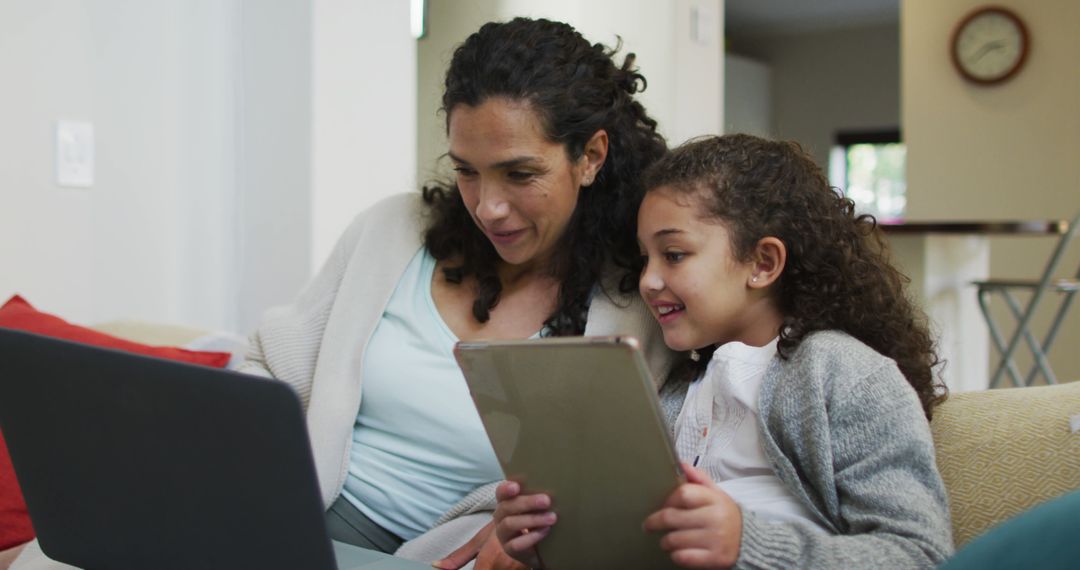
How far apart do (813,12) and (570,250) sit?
7.27m

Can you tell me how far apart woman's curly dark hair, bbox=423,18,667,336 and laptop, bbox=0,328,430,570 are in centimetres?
56

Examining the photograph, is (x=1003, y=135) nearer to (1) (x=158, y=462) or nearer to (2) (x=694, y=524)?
(2) (x=694, y=524)

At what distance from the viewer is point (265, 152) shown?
90.5 inches

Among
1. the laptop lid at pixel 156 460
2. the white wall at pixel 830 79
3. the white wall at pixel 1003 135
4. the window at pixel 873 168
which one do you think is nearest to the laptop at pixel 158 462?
the laptop lid at pixel 156 460

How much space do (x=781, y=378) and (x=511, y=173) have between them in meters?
0.46

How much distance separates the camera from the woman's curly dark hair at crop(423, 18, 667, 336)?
1347mm

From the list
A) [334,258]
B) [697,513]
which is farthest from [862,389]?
[334,258]

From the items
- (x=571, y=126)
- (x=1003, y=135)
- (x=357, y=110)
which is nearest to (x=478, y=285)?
(x=571, y=126)

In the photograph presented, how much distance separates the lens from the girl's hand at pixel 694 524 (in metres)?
0.85

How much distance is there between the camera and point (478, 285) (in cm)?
150

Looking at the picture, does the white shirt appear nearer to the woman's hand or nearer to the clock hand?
the woman's hand

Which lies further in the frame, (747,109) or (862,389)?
(747,109)

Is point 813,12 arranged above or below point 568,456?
above

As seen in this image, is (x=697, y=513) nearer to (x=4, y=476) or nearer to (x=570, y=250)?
(x=570, y=250)
